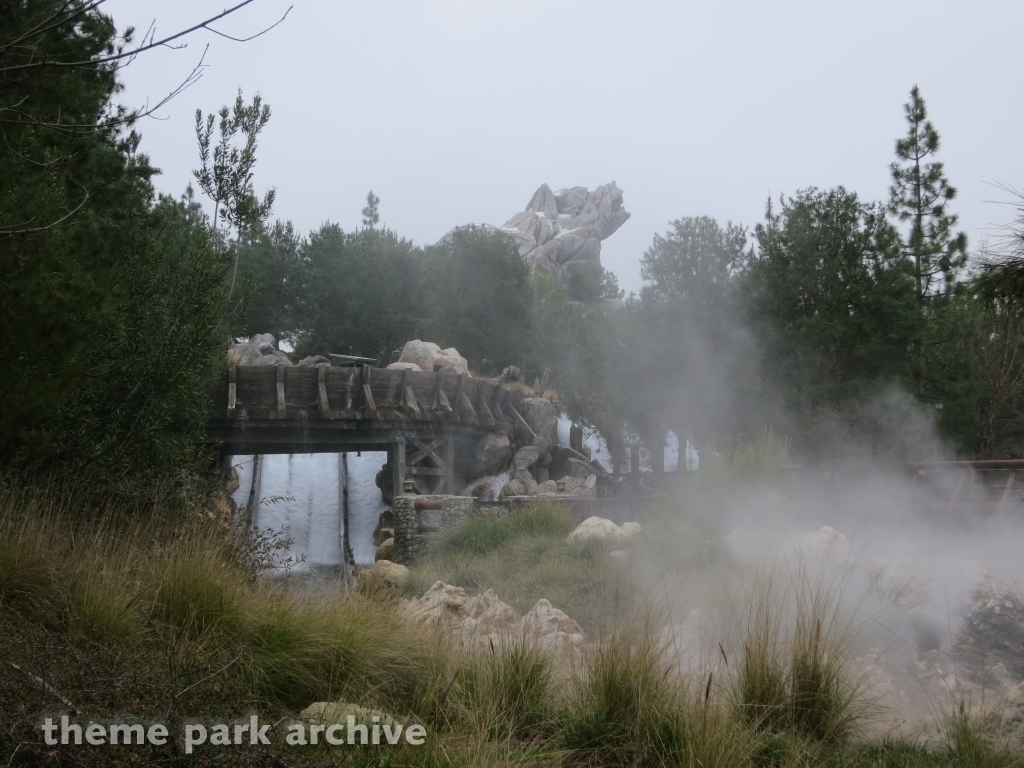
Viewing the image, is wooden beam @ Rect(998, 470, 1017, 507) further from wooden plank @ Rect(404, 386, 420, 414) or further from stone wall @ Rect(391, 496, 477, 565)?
wooden plank @ Rect(404, 386, 420, 414)

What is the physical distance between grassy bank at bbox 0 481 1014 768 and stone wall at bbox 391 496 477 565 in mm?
9434

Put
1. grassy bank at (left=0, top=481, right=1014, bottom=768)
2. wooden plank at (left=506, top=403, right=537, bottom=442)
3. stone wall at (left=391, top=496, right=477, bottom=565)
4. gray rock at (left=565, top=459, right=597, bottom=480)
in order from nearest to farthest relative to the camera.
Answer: grassy bank at (left=0, top=481, right=1014, bottom=768), stone wall at (left=391, top=496, right=477, bottom=565), wooden plank at (left=506, top=403, right=537, bottom=442), gray rock at (left=565, top=459, right=597, bottom=480)

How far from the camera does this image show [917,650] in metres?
6.54

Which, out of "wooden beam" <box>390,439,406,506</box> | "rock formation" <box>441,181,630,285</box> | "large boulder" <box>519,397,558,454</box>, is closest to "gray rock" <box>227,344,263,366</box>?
"large boulder" <box>519,397,558,454</box>

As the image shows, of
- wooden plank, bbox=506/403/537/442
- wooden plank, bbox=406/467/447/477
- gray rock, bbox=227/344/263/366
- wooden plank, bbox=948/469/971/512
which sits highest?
gray rock, bbox=227/344/263/366

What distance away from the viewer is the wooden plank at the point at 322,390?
2000 cm

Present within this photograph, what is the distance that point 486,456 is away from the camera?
82.2ft

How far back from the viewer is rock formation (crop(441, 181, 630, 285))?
75375mm

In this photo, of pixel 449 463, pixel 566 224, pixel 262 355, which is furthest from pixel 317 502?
pixel 566 224

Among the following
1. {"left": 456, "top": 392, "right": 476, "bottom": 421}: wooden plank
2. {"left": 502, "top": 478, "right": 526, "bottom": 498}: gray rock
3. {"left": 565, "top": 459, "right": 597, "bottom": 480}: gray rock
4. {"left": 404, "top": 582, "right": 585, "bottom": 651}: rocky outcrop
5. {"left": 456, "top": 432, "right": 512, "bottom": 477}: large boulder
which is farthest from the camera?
{"left": 565, "top": 459, "right": 597, "bottom": 480}: gray rock

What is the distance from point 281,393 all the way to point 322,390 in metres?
0.98

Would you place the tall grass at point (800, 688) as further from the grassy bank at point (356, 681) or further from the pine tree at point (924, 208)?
the pine tree at point (924, 208)

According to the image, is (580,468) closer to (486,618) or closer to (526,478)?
(526,478)

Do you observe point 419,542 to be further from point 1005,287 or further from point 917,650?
point 1005,287
